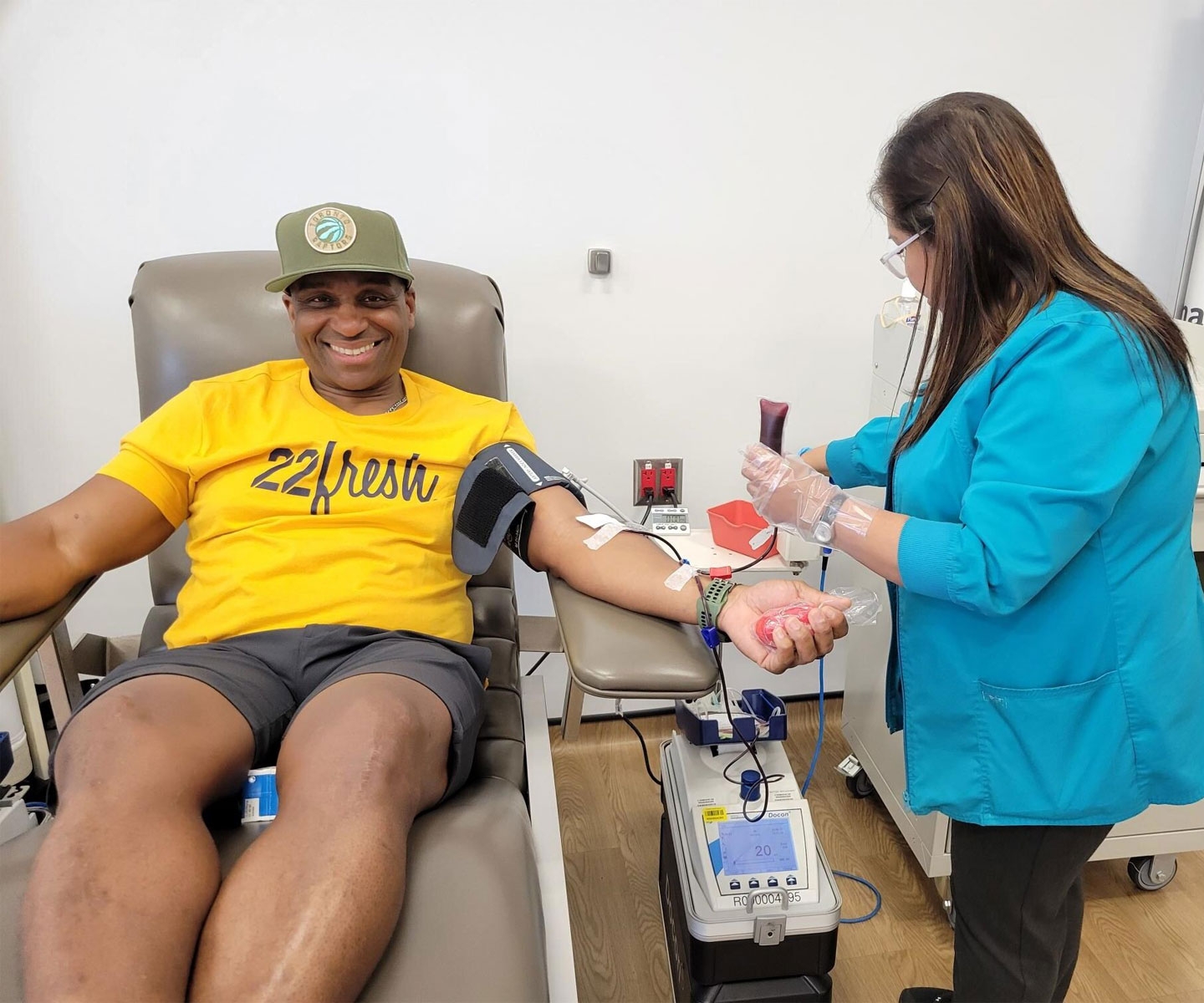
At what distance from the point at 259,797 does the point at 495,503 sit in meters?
0.51

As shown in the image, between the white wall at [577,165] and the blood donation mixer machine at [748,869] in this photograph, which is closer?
the blood donation mixer machine at [748,869]

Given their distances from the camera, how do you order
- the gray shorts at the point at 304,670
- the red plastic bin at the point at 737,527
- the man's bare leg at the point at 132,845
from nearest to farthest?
the man's bare leg at the point at 132,845 < the gray shorts at the point at 304,670 < the red plastic bin at the point at 737,527

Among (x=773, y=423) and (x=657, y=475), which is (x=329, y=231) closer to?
(x=773, y=423)

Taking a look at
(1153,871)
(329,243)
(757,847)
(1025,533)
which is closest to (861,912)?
(757,847)

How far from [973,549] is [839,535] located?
0.17m

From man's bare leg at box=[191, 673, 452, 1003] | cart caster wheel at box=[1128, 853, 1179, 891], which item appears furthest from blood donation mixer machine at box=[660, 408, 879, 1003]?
cart caster wheel at box=[1128, 853, 1179, 891]

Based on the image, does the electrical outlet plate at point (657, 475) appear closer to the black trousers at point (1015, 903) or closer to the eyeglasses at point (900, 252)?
the eyeglasses at point (900, 252)

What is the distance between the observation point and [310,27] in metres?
1.65

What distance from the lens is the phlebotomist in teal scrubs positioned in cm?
87

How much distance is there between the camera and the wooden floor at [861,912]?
1.47 metres

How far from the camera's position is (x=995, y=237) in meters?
0.93

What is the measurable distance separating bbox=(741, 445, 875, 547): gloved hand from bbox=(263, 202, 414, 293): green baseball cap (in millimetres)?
634

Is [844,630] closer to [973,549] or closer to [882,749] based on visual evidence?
[973,549]

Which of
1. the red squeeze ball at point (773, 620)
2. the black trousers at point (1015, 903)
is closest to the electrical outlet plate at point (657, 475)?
the red squeeze ball at point (773, 620)
